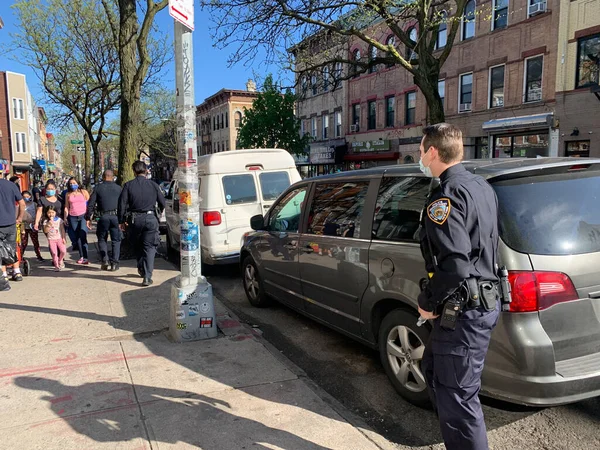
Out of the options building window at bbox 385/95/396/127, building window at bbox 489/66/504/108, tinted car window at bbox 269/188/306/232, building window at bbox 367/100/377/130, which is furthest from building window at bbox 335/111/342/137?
tinted car window at bbox 269/188/306/232

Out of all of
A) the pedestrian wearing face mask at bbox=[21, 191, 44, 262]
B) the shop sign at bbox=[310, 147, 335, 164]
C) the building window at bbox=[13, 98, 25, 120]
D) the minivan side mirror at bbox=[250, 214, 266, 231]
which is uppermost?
the building window at bbox=[13, 98, 25, 120]

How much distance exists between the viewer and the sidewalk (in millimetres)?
2990

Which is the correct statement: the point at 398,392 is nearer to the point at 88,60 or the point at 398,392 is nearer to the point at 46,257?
the point at 46,257

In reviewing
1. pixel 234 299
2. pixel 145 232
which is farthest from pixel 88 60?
pixel 234 299

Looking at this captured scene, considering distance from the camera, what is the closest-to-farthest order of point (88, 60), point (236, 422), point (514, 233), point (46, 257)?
point (514, 233), point (236, 422), point (46, 257), point (88, 60)

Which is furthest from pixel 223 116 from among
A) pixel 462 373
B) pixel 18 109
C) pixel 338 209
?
pixel 462 373

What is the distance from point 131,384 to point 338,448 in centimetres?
183

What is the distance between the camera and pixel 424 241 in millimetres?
2414

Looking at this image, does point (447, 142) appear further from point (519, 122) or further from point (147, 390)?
point (519, 122)

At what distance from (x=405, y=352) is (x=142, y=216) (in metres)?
4.91

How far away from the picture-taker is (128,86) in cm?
984

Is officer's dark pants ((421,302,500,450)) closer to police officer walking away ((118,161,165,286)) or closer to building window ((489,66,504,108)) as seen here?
police officer walking away ((118,161,165,286))

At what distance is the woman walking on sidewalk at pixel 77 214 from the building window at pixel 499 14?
18.4 meters

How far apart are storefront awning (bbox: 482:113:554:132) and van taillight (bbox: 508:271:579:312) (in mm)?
17455
